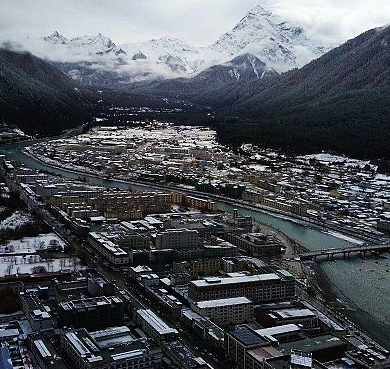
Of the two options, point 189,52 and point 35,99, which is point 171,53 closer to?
point 189,52

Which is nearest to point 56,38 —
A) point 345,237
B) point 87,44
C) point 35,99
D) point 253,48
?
point 87,44

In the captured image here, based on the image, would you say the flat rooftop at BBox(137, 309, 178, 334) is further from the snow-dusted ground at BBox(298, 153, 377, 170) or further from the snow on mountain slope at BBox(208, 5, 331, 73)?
the snow on mountain slope at BBox(208, 5, 331, 73)

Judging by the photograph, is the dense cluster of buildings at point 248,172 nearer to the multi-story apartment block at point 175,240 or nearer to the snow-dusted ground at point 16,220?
the multi-story apartment block at point 175,240

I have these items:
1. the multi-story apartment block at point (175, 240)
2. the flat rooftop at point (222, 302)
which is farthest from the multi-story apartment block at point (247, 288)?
the multi-story apartment block at point (175, 240)

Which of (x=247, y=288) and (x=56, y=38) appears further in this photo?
(x=56, y=38)

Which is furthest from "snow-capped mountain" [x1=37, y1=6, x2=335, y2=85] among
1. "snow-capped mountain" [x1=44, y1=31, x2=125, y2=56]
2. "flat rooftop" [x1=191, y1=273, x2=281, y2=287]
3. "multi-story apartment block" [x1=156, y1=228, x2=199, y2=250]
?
"flat rooftop" [x1=191, y1=273, x2=281, y2=287]

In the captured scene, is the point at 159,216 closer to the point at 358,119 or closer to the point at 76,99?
the point at 358,119
